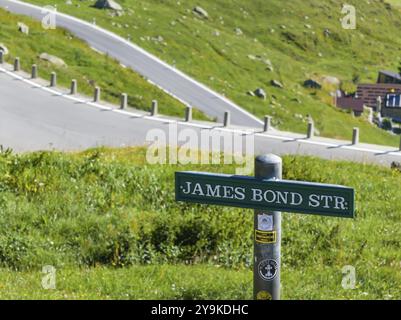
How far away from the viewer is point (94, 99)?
3297 cm

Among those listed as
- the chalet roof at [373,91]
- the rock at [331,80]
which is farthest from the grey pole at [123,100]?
the rock at [331,80]

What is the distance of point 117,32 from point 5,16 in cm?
1798

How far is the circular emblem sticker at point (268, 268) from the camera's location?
644 cm

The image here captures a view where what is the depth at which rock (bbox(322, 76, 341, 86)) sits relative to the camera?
94125 millimetres

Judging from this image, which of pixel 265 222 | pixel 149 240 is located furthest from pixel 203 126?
pixel 265 222

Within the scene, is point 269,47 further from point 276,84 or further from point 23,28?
point 23,28

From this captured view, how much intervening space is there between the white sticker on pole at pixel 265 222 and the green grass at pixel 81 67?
3333 centimetres

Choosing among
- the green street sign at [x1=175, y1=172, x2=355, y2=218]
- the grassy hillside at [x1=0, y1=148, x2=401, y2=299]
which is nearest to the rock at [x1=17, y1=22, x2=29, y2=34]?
the grassy hillside at [x1=0, y1=148, x2=401, y2=299]

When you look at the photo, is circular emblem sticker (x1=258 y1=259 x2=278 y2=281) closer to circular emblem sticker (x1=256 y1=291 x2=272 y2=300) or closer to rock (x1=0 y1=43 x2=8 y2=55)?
circular emblem sticker (x1=256 y1=291 x2=272 y2=300)

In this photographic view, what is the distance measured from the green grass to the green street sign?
32993 millimetres

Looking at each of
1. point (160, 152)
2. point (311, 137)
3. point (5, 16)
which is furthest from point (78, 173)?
point (5, 16)

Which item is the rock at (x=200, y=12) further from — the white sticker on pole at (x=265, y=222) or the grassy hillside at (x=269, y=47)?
the white sticker on pole at (x=265, y=222)

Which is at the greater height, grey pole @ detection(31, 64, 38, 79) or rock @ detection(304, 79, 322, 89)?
grey pole @ detection(31, 64, 38, 79)
